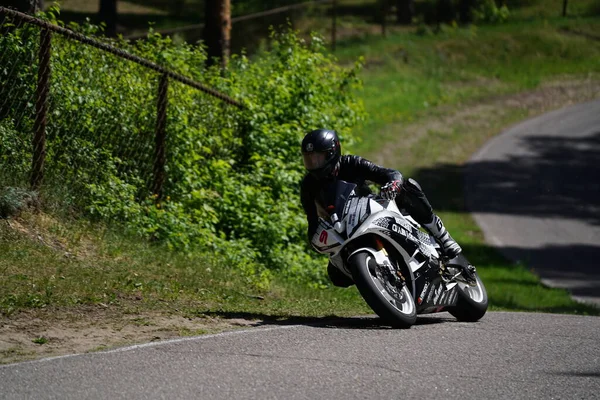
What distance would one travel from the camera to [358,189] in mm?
9688

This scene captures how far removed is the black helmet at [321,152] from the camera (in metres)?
9.26

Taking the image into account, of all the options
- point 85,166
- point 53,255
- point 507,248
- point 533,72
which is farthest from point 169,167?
point 533,72

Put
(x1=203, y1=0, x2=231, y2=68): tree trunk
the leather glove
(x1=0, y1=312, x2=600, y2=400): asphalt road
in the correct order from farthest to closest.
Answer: (x1=203, y1=0, x2=231, y2=68): tree trunk, the leather glove, (x1=0, y1=312, x2=600, y2=400): asphalt road

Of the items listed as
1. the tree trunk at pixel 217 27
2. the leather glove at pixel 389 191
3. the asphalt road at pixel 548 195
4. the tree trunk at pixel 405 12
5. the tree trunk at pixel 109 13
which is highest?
the tree trunk at pixel 405 12

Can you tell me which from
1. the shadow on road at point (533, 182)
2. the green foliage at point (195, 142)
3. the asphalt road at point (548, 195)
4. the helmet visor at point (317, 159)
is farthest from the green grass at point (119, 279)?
the shadow on road at point (533, 182)

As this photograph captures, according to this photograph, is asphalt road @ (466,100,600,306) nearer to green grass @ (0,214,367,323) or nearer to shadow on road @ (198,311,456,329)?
green grass @ (0,214,367,323)

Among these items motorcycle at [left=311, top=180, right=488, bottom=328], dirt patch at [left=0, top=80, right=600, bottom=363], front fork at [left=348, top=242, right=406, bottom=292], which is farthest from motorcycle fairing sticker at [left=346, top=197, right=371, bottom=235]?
dirt patch at [left=0, top=80, right=600, bottom=363]

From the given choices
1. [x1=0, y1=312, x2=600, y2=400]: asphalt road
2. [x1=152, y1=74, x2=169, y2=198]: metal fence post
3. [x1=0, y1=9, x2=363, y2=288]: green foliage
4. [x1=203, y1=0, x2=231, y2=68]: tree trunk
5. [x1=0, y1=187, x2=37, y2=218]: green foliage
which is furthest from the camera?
[x1=203, y1=0, x2=231, y2=68]: tree trunk

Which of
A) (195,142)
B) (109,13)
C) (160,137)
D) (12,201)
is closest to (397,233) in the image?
(12,201)

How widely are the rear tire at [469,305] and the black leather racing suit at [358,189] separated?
35.5 inches

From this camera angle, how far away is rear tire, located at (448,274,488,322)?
10227mm

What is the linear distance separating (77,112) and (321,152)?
12.3 feet

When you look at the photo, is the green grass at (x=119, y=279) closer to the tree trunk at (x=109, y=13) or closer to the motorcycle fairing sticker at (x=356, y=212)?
the motorcycle fairing sticker at (x=356, y=212)

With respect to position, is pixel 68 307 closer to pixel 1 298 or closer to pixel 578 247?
pixel 1 298
